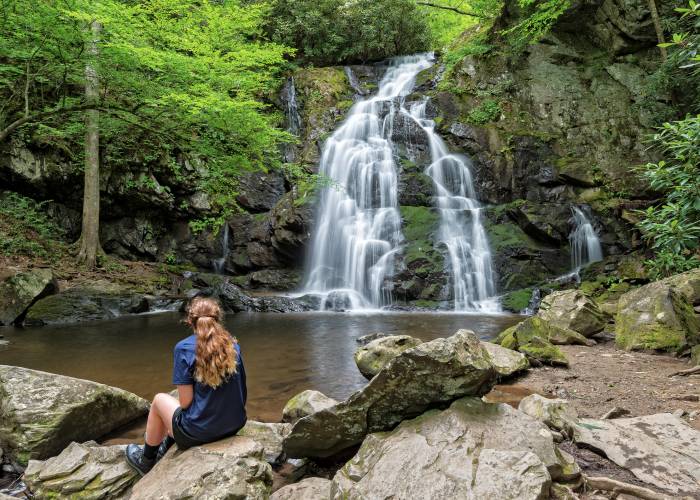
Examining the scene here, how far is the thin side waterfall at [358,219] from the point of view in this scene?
14.7m

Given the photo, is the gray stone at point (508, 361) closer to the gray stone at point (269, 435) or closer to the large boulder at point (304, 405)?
the large boulder at point (304, 405)

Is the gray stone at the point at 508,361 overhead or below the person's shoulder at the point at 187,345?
below

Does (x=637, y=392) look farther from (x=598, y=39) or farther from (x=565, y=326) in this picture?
(x=598, y=39)

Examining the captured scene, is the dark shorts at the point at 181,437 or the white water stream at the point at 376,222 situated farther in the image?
the white water stream at the point at 376,222

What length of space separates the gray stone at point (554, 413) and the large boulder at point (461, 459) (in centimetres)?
60

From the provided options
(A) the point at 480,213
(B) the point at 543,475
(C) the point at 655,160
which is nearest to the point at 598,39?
(C) the point at 655,160

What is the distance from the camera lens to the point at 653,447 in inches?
118

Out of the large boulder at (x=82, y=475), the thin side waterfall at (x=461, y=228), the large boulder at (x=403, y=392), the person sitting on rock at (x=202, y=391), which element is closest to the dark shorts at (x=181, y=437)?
the person sitting on rock at (x=202, y=391)

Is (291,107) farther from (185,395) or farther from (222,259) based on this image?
(185,395)

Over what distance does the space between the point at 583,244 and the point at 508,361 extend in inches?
419

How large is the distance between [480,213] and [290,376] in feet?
37.2

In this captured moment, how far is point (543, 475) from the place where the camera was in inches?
93.0

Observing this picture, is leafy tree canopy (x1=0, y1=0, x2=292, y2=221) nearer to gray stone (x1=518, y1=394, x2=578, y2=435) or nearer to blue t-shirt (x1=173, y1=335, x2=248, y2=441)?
blue t-shirt (x1=173, y1=335, x2=248, y2=441)

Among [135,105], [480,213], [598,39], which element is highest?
[598,39]
